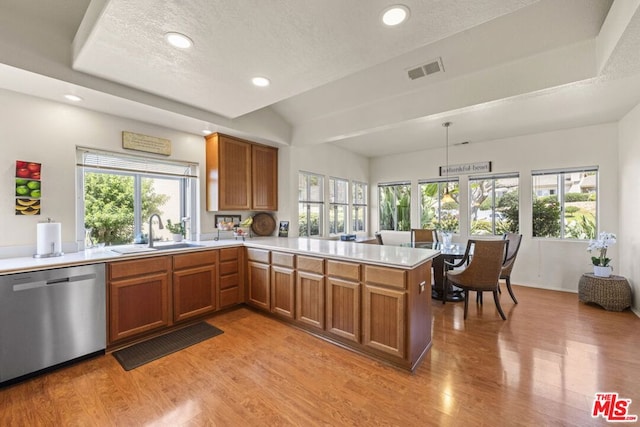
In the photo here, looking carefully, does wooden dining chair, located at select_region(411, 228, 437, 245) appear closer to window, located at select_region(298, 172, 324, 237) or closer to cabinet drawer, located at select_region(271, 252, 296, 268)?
window, located at select_region(298, 172, 324, 237)

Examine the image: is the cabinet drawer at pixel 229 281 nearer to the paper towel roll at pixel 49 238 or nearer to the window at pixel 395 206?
the paper towel roll at pixel 49 238

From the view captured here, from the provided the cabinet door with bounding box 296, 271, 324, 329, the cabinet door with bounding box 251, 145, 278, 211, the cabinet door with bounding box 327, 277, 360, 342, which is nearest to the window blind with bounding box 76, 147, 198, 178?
the cabinet door with bounding box 251, 145, 278, 211

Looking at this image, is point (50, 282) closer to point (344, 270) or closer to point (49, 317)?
point (49, 317)

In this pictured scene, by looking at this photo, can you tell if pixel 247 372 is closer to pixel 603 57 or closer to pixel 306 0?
pixel 306 0

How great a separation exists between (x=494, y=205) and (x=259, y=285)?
4.64m

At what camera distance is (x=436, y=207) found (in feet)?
19.0

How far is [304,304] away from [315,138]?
2475 mm

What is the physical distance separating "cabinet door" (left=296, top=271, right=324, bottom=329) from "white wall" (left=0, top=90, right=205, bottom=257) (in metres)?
2.43

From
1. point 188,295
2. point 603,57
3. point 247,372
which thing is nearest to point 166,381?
point 247,372

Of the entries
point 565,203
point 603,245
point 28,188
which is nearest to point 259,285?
point 28,188

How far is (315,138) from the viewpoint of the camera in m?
4.09

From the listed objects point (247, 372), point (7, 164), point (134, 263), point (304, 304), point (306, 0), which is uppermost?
point (306, 0)

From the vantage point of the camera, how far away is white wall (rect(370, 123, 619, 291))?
4.11 metres

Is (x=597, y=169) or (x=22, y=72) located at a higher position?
(x=22, y=72)
